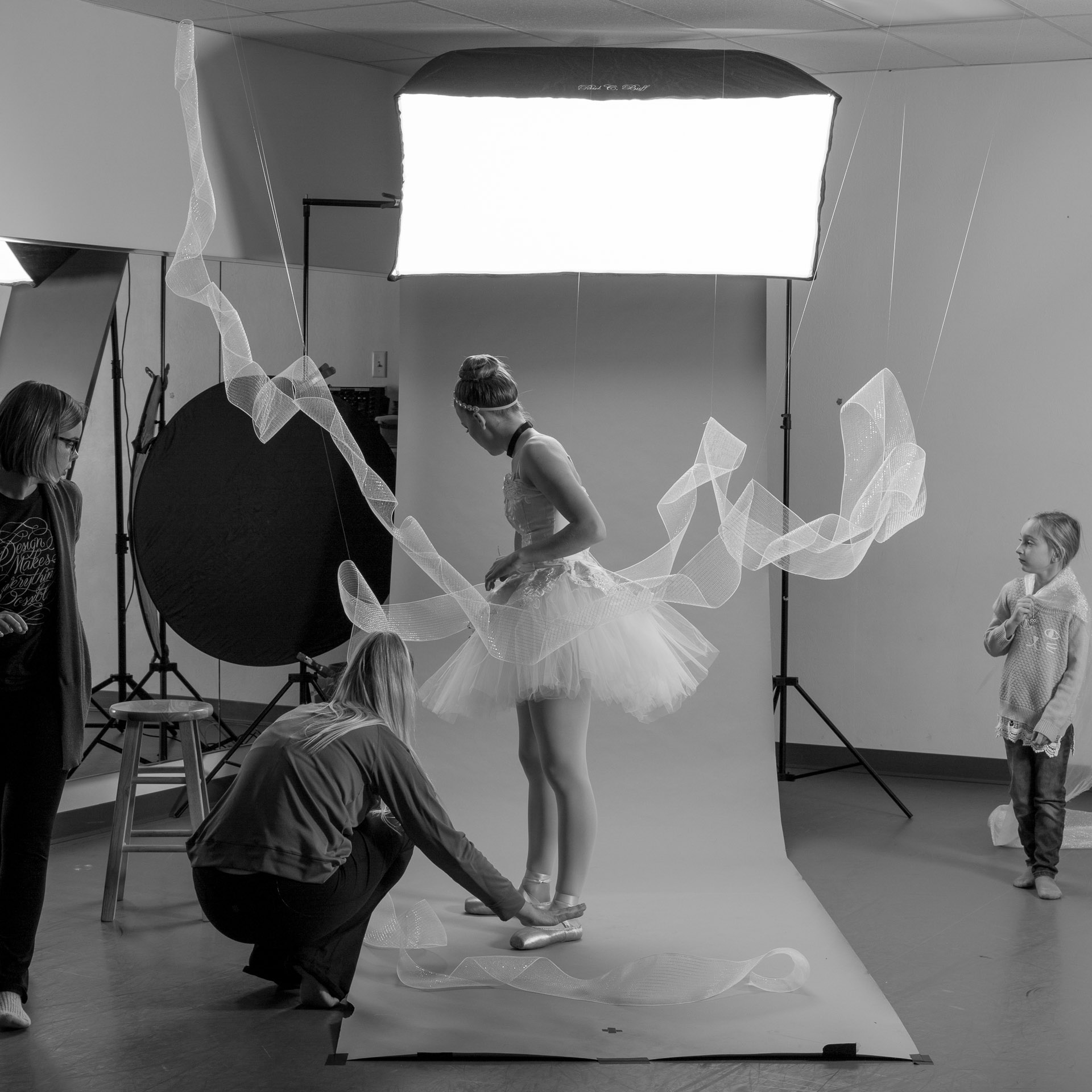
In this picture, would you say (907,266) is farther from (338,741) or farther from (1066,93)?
(338,741)

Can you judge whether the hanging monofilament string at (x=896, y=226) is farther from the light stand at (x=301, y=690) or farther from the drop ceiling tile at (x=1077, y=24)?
the light stand at (x=301, y=690)

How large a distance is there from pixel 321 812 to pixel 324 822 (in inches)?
1.0

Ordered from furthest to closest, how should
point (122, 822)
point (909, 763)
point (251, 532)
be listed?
point (909, 763)
point (251, 532)
point (122, 822)

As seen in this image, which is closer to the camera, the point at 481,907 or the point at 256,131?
the point at 481,907

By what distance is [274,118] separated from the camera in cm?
452

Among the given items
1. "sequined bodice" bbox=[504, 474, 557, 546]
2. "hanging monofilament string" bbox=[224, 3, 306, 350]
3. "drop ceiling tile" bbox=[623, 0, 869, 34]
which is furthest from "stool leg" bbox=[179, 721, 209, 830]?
"drop ceiling tile" bbox=[623, 0, 869, 34]

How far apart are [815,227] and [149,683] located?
2.71 m

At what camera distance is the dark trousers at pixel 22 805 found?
104 inches

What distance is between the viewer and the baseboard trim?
15.7ft

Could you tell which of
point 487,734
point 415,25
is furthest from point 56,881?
point 415,25

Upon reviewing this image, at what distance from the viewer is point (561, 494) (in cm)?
296

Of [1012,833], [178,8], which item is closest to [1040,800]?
[1012,833]

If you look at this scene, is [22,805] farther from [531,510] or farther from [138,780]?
[531,510]

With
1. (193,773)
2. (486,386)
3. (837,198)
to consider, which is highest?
(837,198)
